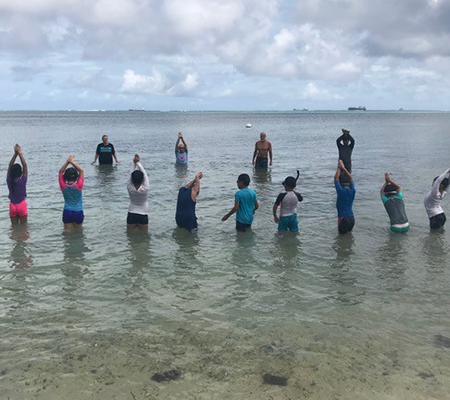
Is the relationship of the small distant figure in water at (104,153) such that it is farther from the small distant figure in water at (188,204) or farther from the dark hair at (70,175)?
the small distant figure in water at (188,204)

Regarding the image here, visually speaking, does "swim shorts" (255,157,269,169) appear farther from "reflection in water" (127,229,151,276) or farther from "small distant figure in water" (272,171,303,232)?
"reflection in water" (127,229,151,276)

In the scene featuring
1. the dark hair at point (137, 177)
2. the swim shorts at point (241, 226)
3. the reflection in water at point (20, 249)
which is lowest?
the reflection in water at point (20, 249)

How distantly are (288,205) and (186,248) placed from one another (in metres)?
2.59

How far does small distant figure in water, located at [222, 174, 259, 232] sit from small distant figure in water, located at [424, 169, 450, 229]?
14.1 feet

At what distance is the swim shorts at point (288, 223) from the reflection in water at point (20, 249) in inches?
223

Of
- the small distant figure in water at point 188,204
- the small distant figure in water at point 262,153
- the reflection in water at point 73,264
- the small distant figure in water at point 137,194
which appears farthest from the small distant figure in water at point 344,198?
the small distant figure in water at point 262,153

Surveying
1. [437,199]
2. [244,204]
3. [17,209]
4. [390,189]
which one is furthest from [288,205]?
[17,209]

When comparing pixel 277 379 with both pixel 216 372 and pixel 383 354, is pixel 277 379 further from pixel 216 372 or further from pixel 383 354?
pixel 383 354

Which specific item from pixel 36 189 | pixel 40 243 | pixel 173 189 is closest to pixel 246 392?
pixel 40 243

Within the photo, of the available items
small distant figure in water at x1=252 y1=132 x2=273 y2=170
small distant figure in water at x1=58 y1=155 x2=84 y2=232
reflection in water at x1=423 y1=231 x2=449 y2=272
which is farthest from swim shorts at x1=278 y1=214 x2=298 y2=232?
small distant figure in water at x1=252 y1=132 x2=273 y2=170

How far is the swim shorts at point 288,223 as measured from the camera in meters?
10.5

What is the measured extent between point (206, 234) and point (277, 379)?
593cm

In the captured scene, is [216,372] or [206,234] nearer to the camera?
[216,372]

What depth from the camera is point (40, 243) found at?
388 inches
